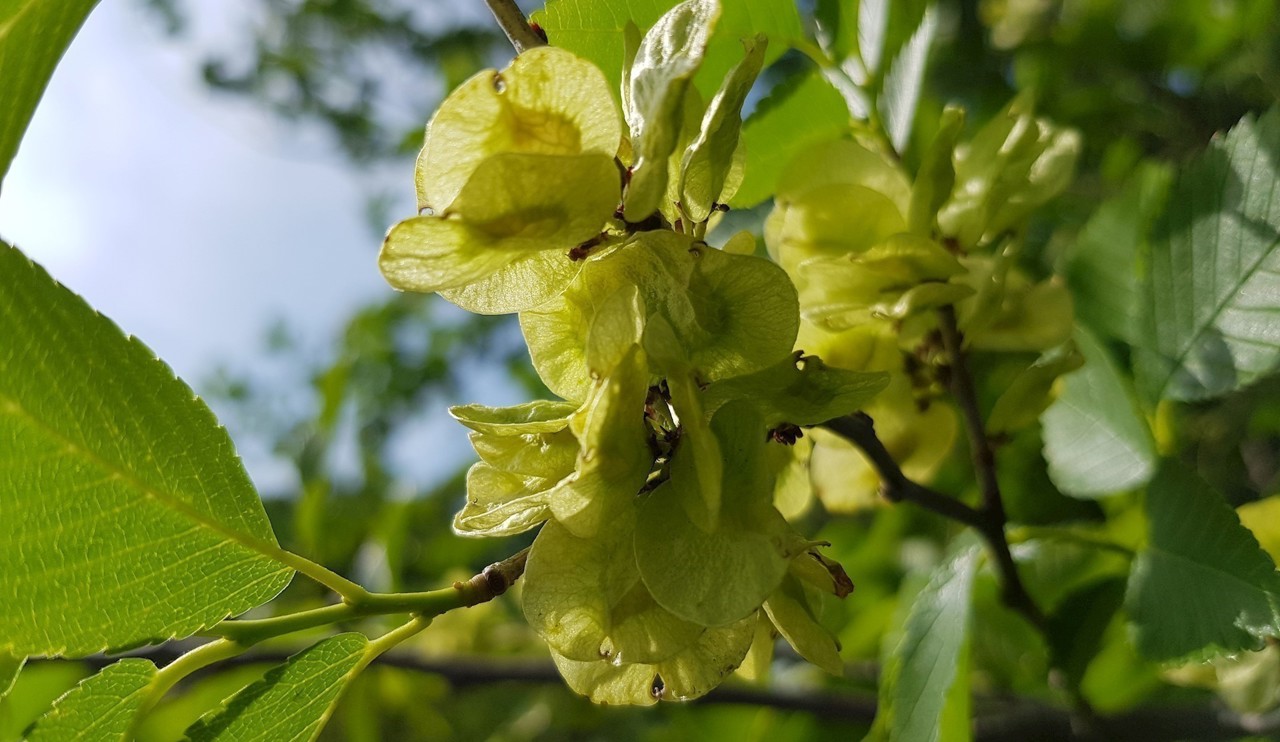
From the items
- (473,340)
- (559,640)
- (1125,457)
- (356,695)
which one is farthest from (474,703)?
(559,640)

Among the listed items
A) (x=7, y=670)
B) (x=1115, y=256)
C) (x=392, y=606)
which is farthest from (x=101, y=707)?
(x=1115, y=256)

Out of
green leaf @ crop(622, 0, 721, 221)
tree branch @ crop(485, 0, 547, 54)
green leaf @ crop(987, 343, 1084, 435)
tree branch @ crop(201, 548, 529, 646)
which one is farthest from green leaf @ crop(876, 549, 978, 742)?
tree branch @ crop(485, 0, 547, 54)

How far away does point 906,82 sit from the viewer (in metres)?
1.11

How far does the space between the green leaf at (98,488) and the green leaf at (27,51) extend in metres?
0.07

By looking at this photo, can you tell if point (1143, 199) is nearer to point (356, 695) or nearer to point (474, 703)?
point (356, 695)

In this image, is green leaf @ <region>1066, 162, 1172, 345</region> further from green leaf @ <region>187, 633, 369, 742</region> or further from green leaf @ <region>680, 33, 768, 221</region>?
green leaf @ <region>187, 633, 369, 742</region>

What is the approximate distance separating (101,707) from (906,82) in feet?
3.21

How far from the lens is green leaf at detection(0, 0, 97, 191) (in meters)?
0.57

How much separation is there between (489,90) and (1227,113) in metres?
2.28

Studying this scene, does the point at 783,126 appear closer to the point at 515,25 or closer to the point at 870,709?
the point at 515,25

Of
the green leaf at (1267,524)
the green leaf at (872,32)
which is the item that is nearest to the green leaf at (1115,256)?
the green leaf at (1267,524)

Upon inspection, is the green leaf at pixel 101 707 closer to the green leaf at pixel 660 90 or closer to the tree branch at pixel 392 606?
the tree branch at pixel 392 606

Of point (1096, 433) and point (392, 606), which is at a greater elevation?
point (392, 606)

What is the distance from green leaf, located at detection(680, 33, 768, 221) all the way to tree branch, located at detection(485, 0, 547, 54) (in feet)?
0.49
